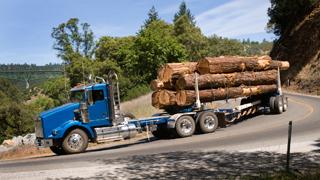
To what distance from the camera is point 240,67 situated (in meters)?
25.2

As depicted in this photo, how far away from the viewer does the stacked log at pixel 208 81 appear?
22.9 meters

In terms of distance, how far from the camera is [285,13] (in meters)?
61.0

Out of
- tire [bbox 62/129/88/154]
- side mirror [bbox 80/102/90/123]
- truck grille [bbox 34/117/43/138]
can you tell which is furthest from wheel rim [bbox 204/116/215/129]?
truck grille [bbox 34/117/43/138]

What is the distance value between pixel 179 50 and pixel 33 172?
5845cm

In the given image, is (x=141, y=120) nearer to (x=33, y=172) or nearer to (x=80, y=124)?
(x=80, y=124)

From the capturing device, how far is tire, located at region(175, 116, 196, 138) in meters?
21.6

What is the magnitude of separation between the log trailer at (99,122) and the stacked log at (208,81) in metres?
0.60

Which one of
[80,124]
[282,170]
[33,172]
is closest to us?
[282,170]

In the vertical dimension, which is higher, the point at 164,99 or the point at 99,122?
the point at 164,99

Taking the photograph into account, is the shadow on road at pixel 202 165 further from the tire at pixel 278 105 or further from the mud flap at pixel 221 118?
the tire at pixel 278 105

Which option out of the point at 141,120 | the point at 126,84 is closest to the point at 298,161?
the point at 141,120

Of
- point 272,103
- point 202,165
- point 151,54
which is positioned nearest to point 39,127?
point 202,165

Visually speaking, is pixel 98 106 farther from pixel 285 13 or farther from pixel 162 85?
pixel 285 13

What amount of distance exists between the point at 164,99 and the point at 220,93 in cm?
280
